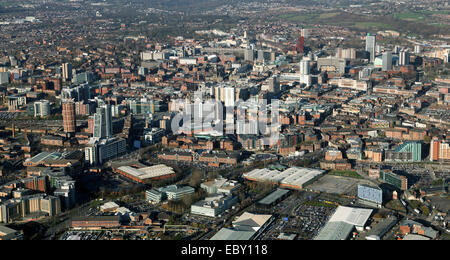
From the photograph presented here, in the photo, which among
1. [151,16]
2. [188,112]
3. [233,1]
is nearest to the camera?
[188,112]

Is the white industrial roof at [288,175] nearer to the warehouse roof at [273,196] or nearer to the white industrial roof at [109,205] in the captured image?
the warehouse roof at [273,196]

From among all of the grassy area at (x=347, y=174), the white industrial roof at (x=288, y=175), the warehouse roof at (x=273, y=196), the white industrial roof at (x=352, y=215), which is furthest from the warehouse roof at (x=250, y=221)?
the grassy area at (x=347, y=174)

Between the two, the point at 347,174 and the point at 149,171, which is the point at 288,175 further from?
the point at 149,171

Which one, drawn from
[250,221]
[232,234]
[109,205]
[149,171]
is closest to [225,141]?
[149,171]

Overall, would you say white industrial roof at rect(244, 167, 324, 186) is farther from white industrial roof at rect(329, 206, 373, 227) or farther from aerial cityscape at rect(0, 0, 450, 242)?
white industrial roof at rect(329, 206, 373, 227)

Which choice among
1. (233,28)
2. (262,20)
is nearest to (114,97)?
(233,28)

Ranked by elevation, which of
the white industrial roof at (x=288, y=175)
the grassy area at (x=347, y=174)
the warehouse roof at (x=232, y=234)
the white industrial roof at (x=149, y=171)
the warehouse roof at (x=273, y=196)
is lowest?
the grassy area at (x=347, y=174)
